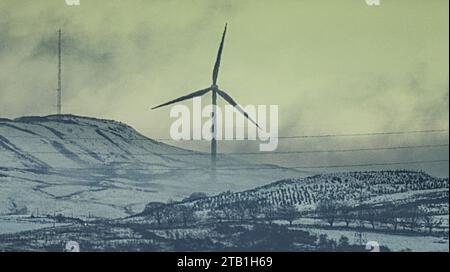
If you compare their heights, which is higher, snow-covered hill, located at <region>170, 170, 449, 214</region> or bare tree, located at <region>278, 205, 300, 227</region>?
snow-covered hill, located at <region>170, 170, 449, 214</region>

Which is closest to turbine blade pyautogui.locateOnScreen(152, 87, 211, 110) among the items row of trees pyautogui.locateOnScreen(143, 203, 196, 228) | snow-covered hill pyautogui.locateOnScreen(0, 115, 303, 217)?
snow-covered hill pyautogui.locateOnScreen(0, 115, 303, 217)

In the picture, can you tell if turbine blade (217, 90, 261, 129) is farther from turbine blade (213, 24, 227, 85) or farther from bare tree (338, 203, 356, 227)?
bare tree (338, 203, 356, 227)

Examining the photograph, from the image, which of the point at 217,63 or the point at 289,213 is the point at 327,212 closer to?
the point at 289,213

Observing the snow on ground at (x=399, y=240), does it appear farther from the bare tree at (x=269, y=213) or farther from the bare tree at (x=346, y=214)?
the bare tree at (x=269, y=213)

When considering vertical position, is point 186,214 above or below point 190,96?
below

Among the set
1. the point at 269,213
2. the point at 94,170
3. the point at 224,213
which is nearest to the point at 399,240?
the point at 269,213

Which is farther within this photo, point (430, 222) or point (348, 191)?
point (430, 222)
